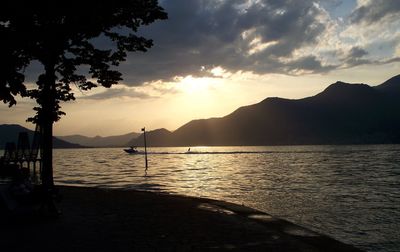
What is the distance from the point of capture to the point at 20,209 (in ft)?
49.8

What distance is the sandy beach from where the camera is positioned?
39.1 ft

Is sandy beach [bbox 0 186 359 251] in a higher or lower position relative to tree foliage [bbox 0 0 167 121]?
lower

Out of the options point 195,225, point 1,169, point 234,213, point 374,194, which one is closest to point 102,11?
point 195,225

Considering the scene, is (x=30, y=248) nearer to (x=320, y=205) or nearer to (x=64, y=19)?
(x=64, y=19)

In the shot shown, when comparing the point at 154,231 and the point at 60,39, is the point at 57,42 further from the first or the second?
the point at 154,231

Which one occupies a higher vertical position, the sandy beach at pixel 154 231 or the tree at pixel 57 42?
the tree at pixel 57 42

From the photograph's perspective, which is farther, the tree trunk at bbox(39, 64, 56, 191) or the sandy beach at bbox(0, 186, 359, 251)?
the tree trunk at bbox(39, 64, 56, 191)

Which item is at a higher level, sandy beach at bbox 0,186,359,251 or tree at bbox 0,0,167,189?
tree at bbox 0,0,167,189

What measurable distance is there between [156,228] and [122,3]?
10078 millimetres

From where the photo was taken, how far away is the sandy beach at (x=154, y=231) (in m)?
11.9

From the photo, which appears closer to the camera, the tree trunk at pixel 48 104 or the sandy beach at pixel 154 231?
the sandy beach at pixel 154 231

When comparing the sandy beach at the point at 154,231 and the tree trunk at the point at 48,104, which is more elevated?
the tree trunk at the point at 48,104

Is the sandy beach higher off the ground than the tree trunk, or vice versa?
the tree trunk

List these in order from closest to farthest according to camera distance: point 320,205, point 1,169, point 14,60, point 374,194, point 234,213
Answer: point 14,60, point 234,213, point 320,205, point 374,194, point 1,169
